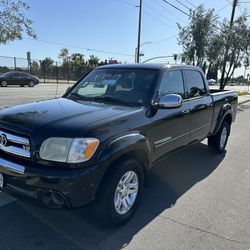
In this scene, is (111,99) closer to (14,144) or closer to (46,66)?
(14,144)

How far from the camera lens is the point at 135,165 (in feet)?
11.1

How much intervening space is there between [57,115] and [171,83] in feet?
6.11

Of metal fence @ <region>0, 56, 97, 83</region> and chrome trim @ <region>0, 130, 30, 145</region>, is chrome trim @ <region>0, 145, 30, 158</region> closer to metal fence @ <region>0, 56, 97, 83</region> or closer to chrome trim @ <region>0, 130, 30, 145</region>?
chrome trim @ <region>0, 130, 30, 145</region>

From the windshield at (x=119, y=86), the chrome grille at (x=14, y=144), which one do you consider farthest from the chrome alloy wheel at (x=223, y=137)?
the chrome grille at (x=14, y=144)

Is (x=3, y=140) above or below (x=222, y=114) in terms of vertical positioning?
above

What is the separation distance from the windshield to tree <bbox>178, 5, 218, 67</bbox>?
15.5m

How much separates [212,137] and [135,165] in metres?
3.37

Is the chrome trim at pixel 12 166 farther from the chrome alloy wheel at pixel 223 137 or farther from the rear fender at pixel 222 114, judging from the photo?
the chrome alloy wheel at pixel 223 137

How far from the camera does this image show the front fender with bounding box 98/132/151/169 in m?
2.97

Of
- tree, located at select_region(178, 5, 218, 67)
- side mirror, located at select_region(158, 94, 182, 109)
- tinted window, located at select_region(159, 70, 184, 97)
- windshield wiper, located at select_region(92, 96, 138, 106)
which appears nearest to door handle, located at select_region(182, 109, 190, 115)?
tinted window, located at select_region(159, 70, 184, 97)

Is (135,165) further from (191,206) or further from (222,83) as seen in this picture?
(222,83)

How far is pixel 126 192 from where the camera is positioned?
3412mm

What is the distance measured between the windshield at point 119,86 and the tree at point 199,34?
15.5 meters

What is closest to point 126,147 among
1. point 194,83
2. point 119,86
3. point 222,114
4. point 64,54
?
point 119,86
